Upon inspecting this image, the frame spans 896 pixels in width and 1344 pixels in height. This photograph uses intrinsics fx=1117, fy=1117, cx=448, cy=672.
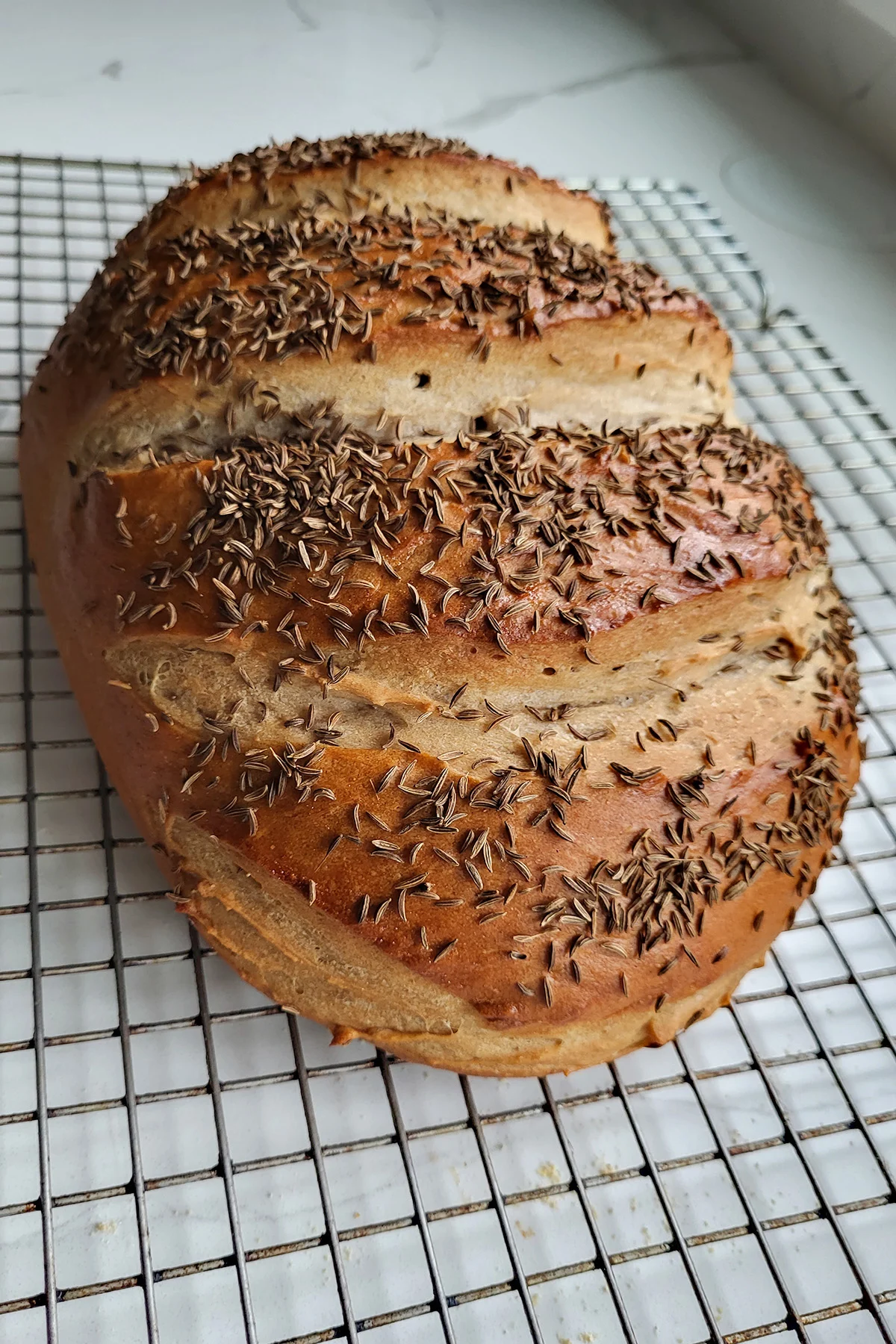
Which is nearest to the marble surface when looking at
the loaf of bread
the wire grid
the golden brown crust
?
the golden brown crust

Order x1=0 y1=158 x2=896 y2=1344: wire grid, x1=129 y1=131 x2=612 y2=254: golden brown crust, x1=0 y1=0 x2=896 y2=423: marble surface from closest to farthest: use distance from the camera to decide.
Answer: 1. x1=0 y1=158 x2=896 y2=1344: wire grid
2. x1=129 y1=131 x2=612 y2=254: golden brown crust
3. x1=0 y1=0 x2=896 y2=423: marble surface

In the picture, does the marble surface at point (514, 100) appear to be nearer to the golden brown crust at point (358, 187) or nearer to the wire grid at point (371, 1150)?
the golden brown crust at point (358, 187)

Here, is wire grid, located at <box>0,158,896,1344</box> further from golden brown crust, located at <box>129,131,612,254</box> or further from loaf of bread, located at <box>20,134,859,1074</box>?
golden brown crust, located at <box>129,131,612,254</box>

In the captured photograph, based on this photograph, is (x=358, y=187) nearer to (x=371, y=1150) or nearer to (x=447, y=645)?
(x=447, y=645)

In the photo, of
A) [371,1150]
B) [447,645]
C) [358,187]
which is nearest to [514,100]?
[358,187]

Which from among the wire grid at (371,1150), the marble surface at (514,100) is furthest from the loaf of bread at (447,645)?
the marble surface at (514,100)

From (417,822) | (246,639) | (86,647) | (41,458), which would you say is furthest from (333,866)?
(41,458)

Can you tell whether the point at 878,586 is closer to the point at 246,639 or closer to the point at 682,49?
the point at 246,639
